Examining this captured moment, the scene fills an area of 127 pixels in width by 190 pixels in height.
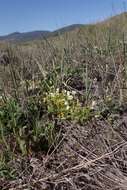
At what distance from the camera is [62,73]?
4148 millimetres

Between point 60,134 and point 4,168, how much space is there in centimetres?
60

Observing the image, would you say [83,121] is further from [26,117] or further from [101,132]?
[26,117]

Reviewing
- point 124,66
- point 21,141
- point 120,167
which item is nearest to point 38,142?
point 21,141

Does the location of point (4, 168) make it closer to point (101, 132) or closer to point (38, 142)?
point (38, 142)

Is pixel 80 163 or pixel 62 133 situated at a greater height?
pixel 62 133

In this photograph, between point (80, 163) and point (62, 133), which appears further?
point (62, 133)

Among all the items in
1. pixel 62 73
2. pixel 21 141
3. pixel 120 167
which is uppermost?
pixel 62 73

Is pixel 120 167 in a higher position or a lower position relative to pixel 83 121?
lower

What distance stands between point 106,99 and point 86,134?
486 millimetres

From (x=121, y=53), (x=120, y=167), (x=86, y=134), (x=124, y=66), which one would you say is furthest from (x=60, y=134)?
(x=121, y=53)

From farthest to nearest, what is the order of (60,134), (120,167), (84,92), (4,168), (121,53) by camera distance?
(121,53), (84,92), (60,134), (120,167), (4,168)

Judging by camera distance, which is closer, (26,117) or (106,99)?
(26,117)

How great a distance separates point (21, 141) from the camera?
3.09 meters

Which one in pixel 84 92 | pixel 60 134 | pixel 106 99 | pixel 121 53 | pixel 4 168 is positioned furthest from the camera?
pixel 121 53
